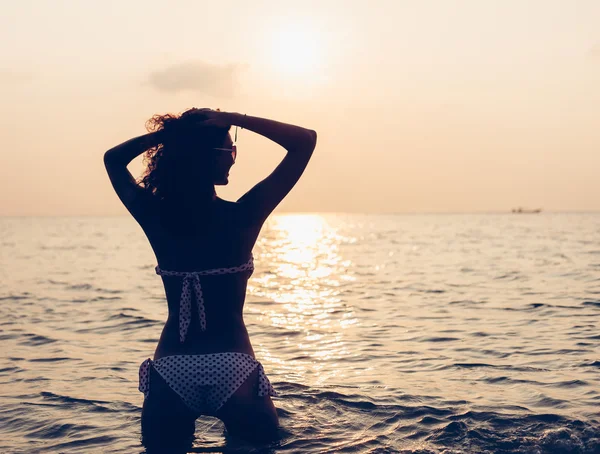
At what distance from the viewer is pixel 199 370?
4277 mm

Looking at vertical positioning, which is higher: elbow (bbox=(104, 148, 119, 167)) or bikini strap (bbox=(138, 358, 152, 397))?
elbow (bbox=(104, 148, 119, 167))

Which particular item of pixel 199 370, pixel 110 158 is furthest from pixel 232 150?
pixel 199 370

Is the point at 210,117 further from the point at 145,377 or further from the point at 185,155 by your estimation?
the point at 145,377

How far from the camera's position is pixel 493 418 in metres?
6.32

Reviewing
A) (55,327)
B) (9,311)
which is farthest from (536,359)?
(9,311)

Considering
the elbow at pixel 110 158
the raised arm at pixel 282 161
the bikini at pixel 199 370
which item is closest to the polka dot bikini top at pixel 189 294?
the bikini at pixel 199 370

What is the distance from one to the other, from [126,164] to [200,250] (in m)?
0.76

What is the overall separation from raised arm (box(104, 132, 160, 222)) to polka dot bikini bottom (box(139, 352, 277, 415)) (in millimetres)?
925

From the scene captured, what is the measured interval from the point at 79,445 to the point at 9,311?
9.64 meters

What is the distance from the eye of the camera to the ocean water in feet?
19.3

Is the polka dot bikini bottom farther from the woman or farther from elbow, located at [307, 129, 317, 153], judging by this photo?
elbow, located at [307, 129, 317, 153]

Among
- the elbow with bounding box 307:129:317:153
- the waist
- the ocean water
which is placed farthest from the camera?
the ocean water

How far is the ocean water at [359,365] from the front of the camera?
5895 millimetres

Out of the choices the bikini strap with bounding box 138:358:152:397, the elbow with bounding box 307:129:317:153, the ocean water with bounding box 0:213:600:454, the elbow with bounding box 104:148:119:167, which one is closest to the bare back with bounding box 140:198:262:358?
the bikini strap with bounding box 138:358:152:397
